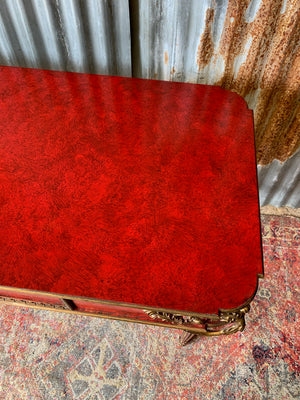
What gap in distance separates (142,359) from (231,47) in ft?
4.16

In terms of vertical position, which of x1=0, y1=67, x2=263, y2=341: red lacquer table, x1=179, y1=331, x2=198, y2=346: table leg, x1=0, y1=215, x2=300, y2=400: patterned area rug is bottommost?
x1=0, y1=215, x2=300, y2=400: patterned area rug

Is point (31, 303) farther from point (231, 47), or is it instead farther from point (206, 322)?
point (231, 47)

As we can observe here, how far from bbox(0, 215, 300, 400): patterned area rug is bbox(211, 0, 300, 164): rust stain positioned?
0.78 meters

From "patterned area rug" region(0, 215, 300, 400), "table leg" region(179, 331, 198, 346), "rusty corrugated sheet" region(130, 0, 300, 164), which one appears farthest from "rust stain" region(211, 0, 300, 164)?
"table leg" region(179, 331, 198, 346)

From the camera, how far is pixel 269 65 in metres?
1.10

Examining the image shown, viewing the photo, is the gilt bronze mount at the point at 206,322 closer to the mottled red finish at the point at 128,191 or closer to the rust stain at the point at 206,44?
the mottled red finish at the point at 128,191

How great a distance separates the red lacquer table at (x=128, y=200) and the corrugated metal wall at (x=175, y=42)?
0.14 m

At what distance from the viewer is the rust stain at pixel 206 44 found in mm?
1000

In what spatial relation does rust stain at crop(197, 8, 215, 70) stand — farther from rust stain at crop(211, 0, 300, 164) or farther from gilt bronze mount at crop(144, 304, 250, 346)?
gilt bronze mount at crop(144, 304, 250, 346)

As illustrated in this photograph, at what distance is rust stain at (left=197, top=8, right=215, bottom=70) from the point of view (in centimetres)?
100

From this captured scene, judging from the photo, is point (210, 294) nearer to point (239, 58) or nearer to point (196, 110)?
point (196, 110)

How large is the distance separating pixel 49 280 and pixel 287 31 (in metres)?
1.08

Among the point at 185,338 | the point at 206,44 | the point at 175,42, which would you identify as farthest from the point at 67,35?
the point at 185,338

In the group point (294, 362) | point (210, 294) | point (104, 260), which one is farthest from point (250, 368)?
point (104, 260)
